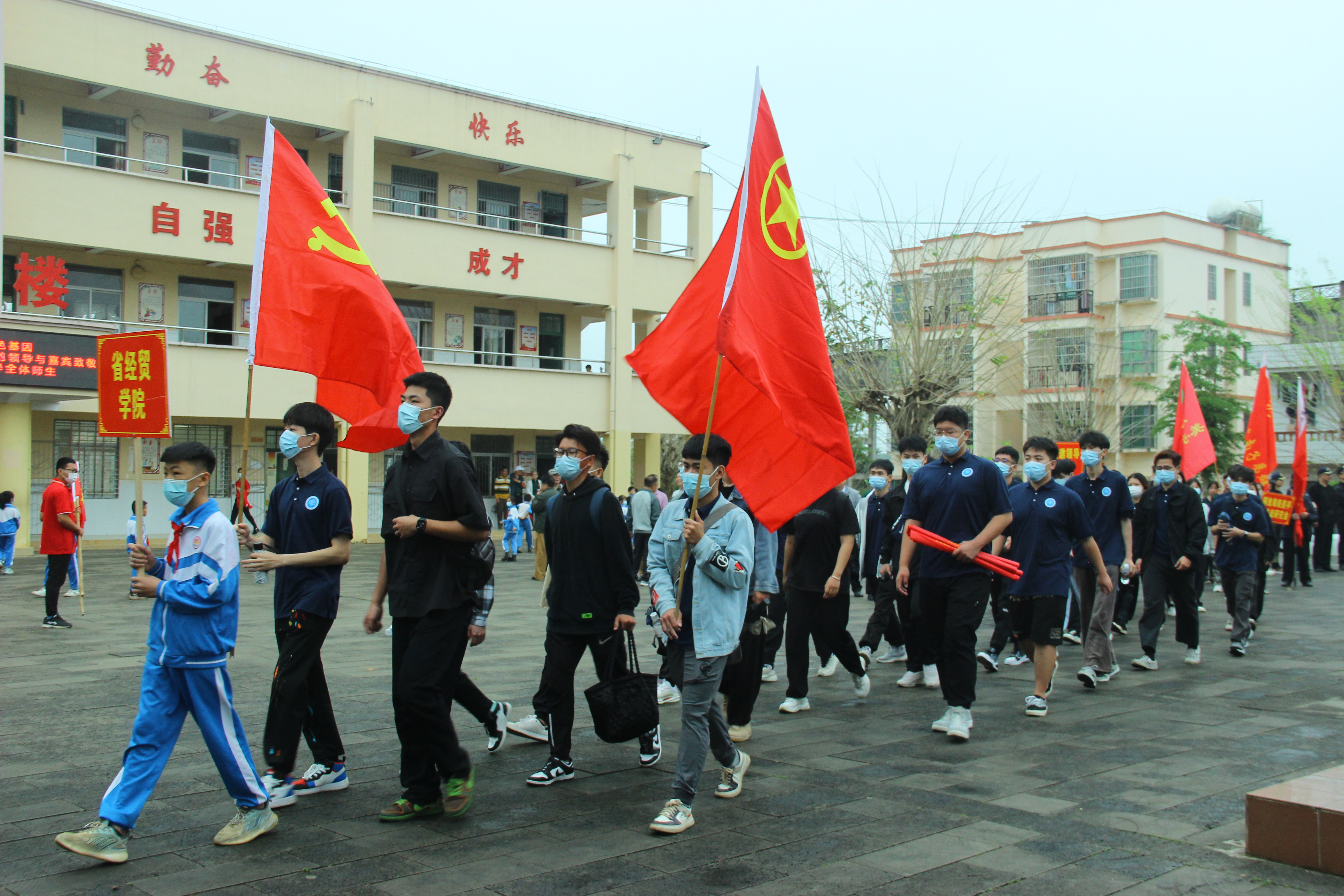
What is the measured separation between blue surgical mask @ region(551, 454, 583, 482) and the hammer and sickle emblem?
202 centimetres

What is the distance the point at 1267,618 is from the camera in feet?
46.6

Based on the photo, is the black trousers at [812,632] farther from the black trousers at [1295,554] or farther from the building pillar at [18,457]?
the building pillar at [18,457]

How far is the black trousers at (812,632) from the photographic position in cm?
779

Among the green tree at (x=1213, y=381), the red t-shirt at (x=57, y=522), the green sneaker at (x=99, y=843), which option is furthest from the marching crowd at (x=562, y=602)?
the green tree at (x=1213, y=381)

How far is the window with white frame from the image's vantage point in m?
43.0

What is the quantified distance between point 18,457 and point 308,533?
20.7 metres

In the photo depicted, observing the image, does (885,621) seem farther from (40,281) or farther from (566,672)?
(40,281)

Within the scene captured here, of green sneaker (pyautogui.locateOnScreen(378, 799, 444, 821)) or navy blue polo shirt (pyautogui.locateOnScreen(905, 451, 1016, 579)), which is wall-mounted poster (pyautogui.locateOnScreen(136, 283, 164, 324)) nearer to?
navy blue polo shirt (pyautogui.locateOnScreen(905, 451, 1016, 579))

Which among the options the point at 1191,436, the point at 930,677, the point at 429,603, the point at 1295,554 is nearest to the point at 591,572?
the point at 429,603

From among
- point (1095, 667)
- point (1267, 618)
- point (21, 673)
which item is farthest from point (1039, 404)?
point (21, 673)

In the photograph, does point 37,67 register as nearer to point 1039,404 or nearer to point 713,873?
point 713,873

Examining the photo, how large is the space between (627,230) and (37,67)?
49.1 feet

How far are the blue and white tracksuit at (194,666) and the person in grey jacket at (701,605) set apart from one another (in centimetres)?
186

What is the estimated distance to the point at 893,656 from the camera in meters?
10.3
